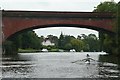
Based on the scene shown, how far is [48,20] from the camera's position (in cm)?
7425

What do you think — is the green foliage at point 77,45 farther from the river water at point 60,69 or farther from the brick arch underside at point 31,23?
the river water at point 60,69

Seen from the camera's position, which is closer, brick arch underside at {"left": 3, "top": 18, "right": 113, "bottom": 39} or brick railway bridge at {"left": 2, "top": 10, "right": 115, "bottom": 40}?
brick railway bridge at {"left": 2, "top": 10, "right": 115, "bottom": 40}

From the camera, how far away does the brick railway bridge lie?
73.9 m

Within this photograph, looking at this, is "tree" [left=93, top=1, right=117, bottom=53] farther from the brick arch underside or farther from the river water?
the river water

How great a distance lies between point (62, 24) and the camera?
2960 inches

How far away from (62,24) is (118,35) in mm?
11959

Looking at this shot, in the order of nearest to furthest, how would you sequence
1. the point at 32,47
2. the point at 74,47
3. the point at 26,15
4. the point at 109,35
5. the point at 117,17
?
the point at 117,17
the point at 26,15
the point at 109,35
the point at 32,47
the point at 74,47

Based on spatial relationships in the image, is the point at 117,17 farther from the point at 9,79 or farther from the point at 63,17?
the point at 9,79

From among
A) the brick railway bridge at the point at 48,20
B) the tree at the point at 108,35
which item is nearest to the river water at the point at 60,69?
the brick railway bridge at the point at 48,20

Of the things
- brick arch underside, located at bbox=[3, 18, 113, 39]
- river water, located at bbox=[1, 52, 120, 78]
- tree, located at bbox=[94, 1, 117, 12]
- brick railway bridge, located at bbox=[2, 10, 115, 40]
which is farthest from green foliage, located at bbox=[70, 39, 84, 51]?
river water, located at bbox=[1, 52, 120, 78]

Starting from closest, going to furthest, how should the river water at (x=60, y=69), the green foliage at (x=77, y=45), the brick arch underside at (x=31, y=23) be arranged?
the river water at (x=60, y=69) → the brick arch underside at (x=31, y=23) → the green foliage at (x=77, y=45)

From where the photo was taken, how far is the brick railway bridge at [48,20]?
73875mm

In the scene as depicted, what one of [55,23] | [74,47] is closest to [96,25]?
[55,23]

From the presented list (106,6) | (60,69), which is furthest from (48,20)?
(60,69)
